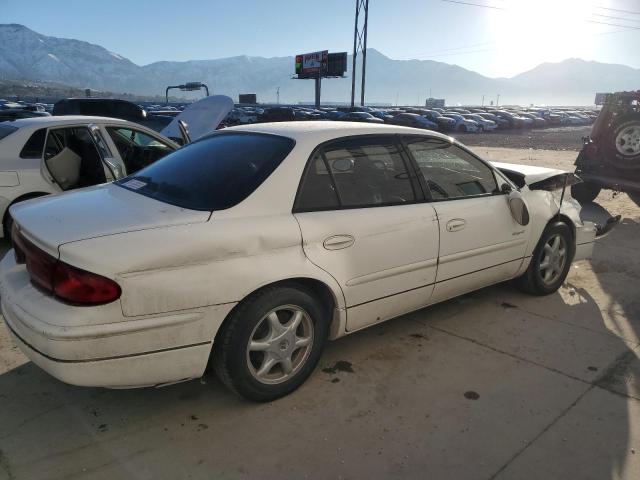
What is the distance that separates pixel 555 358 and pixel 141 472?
2596mm

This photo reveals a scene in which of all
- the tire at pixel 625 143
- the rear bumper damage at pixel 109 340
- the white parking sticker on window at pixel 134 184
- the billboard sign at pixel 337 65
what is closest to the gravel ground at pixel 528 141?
the tire at pixel 625 143

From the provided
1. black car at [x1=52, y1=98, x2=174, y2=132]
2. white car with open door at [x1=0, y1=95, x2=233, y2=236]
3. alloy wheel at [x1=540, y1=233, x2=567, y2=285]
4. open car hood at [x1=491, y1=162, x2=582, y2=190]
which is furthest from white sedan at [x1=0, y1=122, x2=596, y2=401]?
black car at [x1=52, y1=98, x2=174, y2=132]

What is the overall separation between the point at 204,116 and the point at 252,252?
6.09 meters

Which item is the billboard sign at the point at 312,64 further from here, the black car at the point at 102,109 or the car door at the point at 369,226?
the car door at the point at 369,226


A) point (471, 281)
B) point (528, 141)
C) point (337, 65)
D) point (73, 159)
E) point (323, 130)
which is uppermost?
point (337, 65)

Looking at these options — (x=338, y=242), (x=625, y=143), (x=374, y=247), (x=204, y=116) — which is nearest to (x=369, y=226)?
(x=374, y=247)

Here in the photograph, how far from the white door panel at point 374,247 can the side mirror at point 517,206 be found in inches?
33.8

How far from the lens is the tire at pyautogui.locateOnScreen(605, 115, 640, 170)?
7656 mm

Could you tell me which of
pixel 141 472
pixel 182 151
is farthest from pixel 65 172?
pixel 141 472

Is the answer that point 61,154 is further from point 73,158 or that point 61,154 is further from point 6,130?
point 6,130

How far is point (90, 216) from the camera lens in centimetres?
249

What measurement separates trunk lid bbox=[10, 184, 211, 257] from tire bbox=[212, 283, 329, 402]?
539 mm

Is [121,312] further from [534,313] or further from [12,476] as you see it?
[534,313]

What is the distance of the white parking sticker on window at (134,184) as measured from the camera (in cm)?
304
